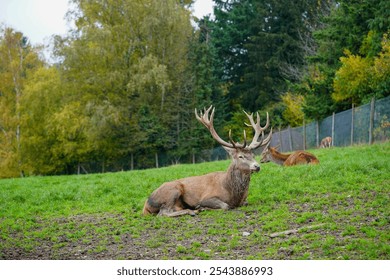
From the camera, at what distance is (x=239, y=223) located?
7590 millimetres

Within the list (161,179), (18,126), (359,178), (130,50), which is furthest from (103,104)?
(359,178)

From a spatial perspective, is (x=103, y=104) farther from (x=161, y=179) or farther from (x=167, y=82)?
(x=161, y=179)

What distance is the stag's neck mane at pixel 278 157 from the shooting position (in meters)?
13.3

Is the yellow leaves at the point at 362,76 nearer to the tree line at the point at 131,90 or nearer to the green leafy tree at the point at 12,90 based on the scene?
the tree line at the point at 131,90

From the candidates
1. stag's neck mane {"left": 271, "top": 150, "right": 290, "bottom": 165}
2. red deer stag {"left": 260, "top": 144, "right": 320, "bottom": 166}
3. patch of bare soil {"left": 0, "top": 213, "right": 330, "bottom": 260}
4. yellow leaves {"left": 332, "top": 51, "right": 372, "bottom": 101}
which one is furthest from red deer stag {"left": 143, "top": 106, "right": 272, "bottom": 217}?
yellow leaves {"left": 332, "top": 51, "right": 372, "bottom": 101}

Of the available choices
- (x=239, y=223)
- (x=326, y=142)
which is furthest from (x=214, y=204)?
(x=326, y=142)

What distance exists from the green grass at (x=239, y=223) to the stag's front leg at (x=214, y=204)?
24 cm

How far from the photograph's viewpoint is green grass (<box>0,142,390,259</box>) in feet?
20.4

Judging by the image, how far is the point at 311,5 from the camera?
109 ft

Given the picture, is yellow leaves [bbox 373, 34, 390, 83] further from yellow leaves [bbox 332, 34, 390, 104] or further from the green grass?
the green grass

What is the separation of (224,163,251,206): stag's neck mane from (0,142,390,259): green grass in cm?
26

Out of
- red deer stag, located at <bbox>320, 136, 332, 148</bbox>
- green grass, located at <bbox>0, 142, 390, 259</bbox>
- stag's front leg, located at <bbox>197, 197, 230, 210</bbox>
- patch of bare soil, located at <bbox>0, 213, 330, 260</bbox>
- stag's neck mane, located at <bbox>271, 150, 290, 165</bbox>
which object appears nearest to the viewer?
green grass, located at <bbox>0, 142, 390, 259</bbox>

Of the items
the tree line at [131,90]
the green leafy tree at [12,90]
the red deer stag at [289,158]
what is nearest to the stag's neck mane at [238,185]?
the red deer stag at [289,158]

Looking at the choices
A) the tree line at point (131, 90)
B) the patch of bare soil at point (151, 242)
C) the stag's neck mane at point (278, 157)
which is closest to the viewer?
the patch of bare soil at point (151, 242)
